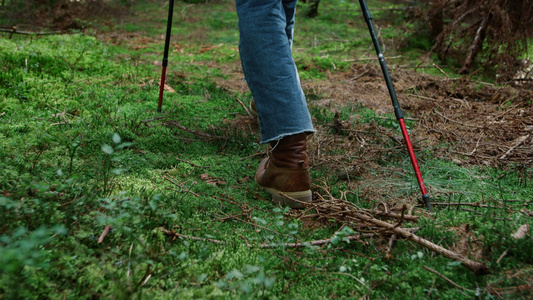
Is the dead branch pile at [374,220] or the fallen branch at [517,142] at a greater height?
the fallen branch at [517,142]

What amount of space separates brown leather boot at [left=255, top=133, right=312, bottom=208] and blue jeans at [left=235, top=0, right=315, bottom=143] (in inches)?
3.1

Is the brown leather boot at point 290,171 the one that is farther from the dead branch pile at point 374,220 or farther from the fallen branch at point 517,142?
the fallen branch at point 517,142

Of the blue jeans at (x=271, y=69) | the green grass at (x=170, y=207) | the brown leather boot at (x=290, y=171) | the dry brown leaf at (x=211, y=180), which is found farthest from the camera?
the dry brown leaf at (x=211, y=180)

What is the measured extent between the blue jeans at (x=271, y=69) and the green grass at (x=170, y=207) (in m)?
0.51

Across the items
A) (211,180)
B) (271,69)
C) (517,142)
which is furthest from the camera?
(517,142)

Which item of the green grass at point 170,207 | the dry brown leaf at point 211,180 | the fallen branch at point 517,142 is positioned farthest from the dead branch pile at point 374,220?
the fallen branch at point 517,142

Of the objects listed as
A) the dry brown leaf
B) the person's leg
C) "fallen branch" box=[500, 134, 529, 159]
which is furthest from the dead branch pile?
"fallen branch" box=[500, 134, 529, 159]

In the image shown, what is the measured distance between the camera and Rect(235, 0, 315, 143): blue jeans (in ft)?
6.30

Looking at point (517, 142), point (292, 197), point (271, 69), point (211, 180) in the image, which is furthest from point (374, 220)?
point (517, 142)

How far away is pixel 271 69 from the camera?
1929mm

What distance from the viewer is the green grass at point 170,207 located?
1.23m

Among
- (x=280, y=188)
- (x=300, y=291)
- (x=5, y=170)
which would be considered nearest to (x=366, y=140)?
(x=280, y=188)

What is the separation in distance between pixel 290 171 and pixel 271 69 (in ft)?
1.95

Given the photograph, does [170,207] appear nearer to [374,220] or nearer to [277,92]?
[277,92]
